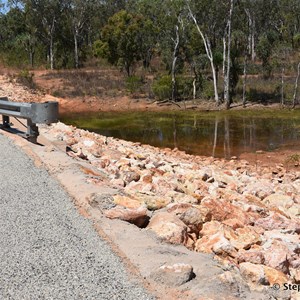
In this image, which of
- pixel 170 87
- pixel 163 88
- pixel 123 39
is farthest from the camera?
pixel 123 39

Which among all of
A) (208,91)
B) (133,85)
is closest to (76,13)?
(133,85)

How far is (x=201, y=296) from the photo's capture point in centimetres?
326

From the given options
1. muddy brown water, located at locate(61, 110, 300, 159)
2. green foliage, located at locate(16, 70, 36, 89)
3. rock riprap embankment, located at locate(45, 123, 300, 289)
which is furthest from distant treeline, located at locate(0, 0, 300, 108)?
rock riprap embankment, located at locate(45, 123, 300, 289)

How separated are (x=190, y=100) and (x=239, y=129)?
43.6ft

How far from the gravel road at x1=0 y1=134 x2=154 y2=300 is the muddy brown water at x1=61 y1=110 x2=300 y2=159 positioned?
517 inches

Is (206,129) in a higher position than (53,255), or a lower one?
lower

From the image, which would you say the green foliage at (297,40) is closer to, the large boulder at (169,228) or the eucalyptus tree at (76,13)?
the eucalyptus tree at (76,13)

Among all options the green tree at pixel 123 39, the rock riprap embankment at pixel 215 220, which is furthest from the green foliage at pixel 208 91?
the rock riprap embankment at pixel 215 220

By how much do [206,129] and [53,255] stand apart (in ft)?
70.8

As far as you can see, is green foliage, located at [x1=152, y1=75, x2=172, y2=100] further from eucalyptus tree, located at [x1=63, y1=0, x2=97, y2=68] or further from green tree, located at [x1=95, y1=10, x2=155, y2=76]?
eucalyptus tree, located at [x1=63, y1=0, x2=97, y2=68]

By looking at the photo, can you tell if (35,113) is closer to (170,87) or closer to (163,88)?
(163,88)

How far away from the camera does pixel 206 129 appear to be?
81.8 feet

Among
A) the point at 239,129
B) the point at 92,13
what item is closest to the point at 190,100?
the point at 239,129

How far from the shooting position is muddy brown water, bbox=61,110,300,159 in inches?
780
